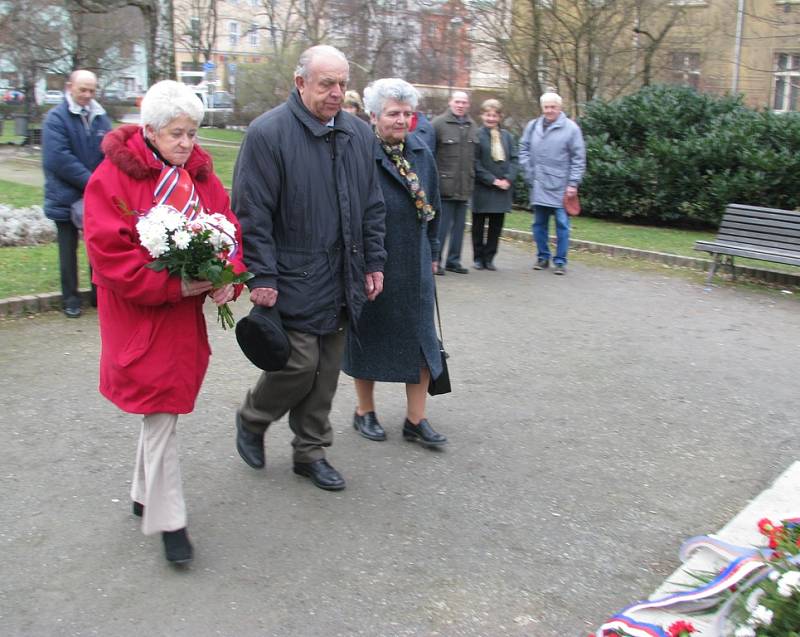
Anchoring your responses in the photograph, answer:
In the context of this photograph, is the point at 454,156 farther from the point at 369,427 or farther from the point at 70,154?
the point at 369,427

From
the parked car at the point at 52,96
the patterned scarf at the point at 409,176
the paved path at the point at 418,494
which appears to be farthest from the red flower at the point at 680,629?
the parked car at the point at 52,96

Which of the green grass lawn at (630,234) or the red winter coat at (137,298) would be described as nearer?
A: the red winter coat at (137,298)

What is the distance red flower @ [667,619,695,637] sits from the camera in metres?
2.88

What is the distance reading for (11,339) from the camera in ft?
22.0

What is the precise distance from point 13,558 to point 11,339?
3449 mm

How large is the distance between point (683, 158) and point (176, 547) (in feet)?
36.2

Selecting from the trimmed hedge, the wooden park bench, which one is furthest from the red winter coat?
the trimmed hedge

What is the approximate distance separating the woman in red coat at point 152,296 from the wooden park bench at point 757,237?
705cm

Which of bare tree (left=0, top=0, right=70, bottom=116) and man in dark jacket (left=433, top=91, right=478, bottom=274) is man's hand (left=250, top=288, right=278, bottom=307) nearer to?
man in dark jacket (left=433, top=91, right=478, bottom=274)

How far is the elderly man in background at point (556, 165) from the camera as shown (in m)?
9.78

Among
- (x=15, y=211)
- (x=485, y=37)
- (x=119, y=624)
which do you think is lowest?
(x=119, y=624)

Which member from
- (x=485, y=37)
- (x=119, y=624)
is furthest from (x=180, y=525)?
(x=485, y=37)

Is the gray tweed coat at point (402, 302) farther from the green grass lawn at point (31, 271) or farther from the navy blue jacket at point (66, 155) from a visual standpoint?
the green grass lawn at point (31, 271)

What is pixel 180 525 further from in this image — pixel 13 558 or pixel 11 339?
pixel 11 339
